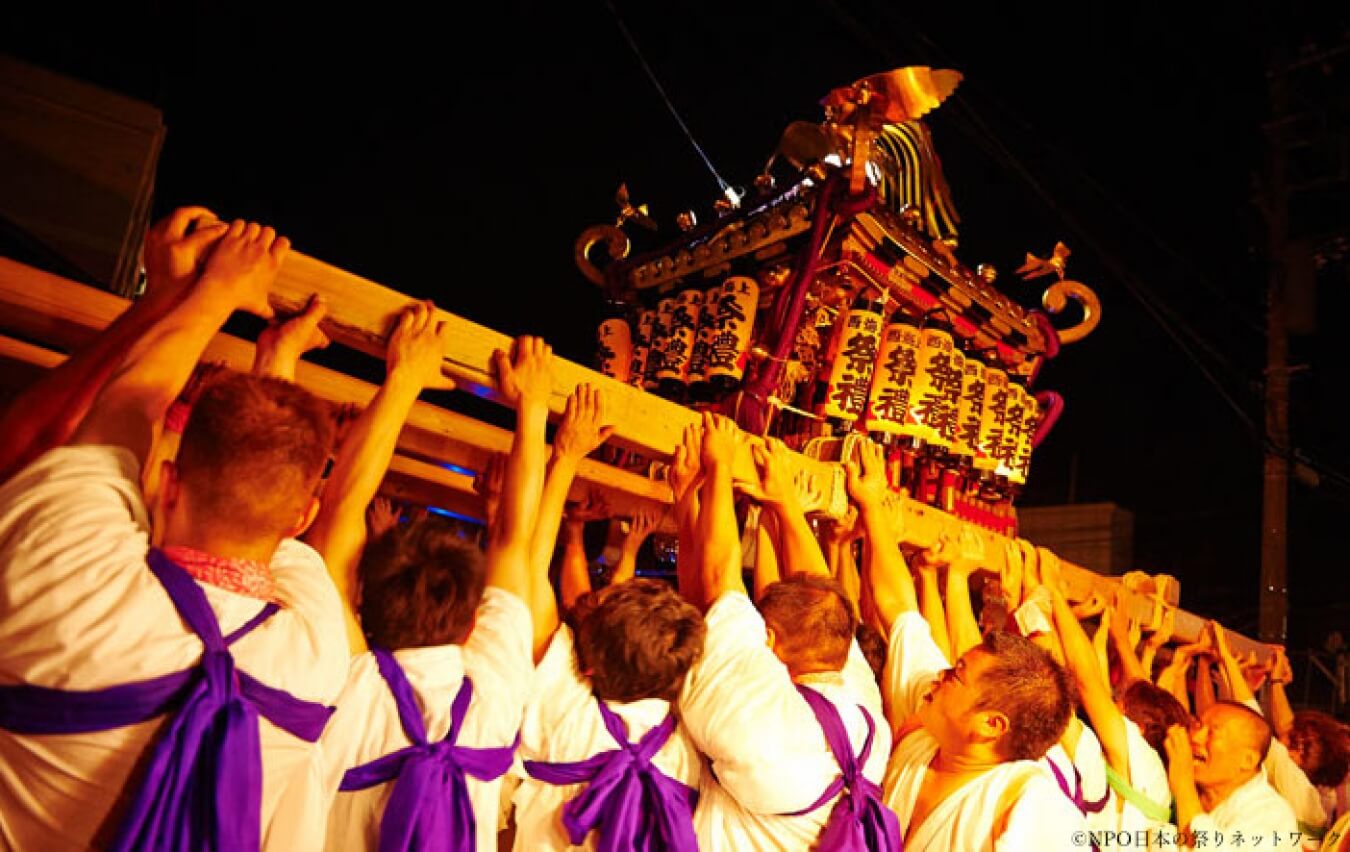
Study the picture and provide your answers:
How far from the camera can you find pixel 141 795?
4.83 ft

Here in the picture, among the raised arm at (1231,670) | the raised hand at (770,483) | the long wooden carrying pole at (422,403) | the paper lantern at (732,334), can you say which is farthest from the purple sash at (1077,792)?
the paper lantern at (732,334)

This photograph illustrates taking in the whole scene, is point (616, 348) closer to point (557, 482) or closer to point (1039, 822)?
point (557, 482)

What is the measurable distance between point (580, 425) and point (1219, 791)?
3.47 m

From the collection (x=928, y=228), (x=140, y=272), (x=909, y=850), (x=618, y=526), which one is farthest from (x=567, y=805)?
(x=140, y=272)

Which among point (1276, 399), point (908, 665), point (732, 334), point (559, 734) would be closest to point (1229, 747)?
point (908, 665)

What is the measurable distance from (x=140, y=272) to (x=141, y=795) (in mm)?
6197

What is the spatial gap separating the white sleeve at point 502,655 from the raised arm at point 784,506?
126 cm

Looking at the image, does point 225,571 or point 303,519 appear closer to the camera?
point 225,571

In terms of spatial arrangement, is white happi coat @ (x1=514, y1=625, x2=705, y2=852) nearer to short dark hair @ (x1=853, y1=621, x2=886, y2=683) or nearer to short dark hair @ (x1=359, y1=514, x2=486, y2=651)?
short dark hair @ (x1=359, y1=514, x2=486, y2=651)

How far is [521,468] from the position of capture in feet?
8.47

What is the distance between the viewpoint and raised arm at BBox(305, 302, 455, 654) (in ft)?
7.08

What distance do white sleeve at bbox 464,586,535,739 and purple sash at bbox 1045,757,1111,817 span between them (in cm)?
183

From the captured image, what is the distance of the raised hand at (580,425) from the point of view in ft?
9.51

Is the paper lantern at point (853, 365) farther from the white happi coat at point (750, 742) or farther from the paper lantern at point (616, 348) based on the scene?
the white happi coat at point (750, 742)
